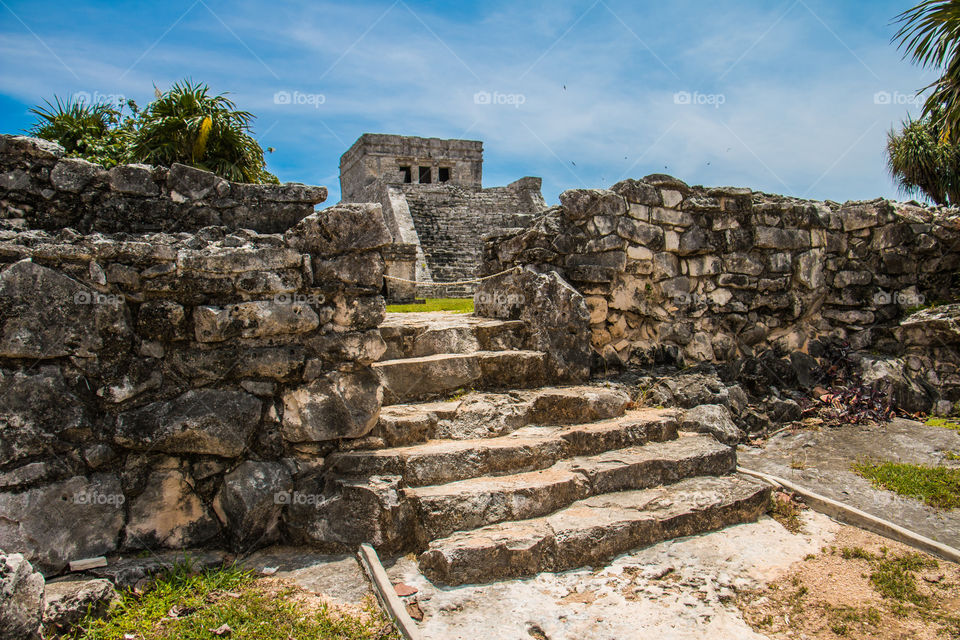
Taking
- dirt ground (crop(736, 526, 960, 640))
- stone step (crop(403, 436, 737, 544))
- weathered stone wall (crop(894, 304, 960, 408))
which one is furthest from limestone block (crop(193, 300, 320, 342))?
weathered stone wall (crop(894, 304, 960, 408))

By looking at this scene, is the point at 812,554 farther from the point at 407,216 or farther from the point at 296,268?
the point at 407,216

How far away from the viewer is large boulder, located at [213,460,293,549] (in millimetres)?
3617

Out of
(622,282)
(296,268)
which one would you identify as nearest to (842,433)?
(622,282)

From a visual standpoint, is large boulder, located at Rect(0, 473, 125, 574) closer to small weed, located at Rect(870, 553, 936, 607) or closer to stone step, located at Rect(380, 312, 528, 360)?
stone step, located at Rect(380, 312, 528, 360)

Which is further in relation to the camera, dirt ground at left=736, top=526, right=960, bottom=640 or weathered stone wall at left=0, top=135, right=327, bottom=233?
weathered stone wall at left=0, top=135, right=327, bottom=233

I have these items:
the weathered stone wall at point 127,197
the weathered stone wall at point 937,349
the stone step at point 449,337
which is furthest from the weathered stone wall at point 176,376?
the weathered stone wall at point 937,349

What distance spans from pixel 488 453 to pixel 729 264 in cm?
414

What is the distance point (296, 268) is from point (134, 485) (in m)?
1.60

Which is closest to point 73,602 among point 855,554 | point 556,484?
point 556,484

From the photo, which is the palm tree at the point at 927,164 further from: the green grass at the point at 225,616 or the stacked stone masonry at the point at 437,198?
the green grass at the point at 225,616

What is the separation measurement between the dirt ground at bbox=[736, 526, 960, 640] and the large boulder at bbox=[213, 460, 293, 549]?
2.78 meters

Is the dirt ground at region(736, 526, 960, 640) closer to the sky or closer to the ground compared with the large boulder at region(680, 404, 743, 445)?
closer to the ground

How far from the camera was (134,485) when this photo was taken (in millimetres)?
3467

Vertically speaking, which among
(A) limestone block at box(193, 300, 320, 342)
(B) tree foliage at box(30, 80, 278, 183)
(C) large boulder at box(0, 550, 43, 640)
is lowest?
(C) large boulder at box(0, 550, 43, 640)
